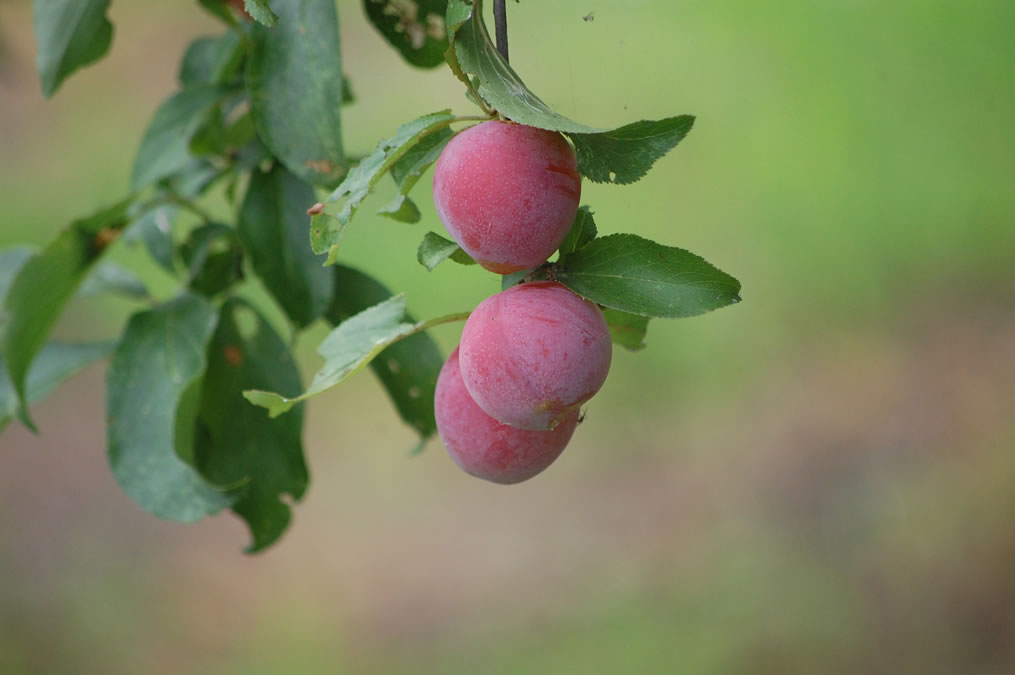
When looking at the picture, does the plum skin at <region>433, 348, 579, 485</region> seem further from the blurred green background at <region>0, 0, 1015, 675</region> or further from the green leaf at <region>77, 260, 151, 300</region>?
the blurred green background at <region>0, 0, 1015, 675</region>

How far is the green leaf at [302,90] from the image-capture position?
23.5 inches

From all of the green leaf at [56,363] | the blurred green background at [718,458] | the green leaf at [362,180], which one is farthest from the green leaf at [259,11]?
the blurred green background at [718,458]

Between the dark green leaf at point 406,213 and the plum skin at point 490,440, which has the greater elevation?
the dark green leaf at point 406,213

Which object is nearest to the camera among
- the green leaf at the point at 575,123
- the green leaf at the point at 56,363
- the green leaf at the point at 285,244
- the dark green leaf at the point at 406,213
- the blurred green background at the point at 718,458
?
the green leaf at the point at 575,123

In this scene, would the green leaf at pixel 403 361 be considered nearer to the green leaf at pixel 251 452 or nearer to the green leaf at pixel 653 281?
the green leaf at pixel 251 452

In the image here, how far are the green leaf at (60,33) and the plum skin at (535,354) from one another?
0.47 m

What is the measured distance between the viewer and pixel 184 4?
292cm

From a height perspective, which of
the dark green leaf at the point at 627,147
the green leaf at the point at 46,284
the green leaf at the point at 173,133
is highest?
the dark green leaf at the point at 627,147

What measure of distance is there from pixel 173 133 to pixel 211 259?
0.11 metres

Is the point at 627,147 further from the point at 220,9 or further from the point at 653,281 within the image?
the point at 220,9

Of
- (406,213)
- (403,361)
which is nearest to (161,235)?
(403,361)

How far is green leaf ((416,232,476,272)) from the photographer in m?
0.41

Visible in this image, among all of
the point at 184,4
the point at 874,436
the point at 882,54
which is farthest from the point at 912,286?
the point at 184,4

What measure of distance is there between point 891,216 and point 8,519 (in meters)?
2.27
